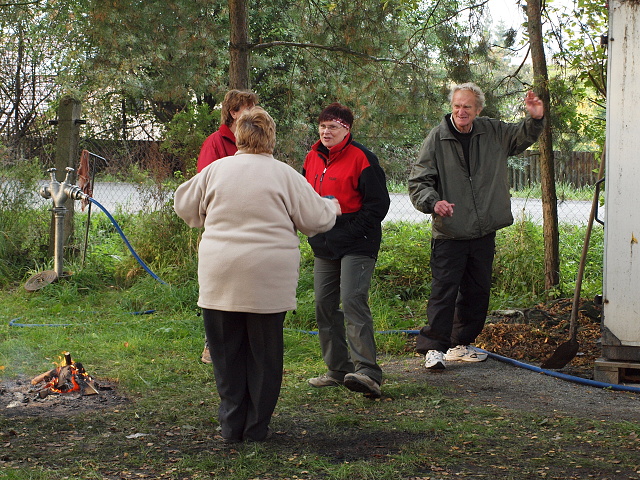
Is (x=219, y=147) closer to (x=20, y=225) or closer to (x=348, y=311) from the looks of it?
(x=348, y=311)

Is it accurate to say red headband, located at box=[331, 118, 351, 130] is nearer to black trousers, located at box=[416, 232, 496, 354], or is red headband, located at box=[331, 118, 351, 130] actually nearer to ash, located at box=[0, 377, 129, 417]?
black trousers, located at box=[416, 232, 496, 354]

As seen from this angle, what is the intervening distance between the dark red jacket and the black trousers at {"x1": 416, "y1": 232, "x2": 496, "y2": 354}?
156 cm

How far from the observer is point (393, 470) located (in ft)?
11.2

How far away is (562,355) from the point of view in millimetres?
5297

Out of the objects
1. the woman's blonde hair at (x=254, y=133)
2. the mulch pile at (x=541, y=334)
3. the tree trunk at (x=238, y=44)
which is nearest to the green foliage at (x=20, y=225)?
the tree trunk at (x=238, y=44)

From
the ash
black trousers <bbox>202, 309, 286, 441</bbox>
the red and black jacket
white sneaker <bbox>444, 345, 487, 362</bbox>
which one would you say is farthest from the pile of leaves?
the ash

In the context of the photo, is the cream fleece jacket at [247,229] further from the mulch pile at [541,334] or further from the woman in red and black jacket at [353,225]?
the mulch pile at [541,334]

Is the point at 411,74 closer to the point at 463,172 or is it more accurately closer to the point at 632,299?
the point at 463,172

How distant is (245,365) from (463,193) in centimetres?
210

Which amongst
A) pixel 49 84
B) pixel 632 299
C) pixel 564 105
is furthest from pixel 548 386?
pixel 49 84

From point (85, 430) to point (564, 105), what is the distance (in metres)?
5.38

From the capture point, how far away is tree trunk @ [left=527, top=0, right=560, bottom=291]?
7.05 meters

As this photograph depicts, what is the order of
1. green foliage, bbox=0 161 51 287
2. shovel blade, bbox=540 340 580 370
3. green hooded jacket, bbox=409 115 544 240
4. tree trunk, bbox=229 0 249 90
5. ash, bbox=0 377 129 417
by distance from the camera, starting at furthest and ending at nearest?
green foliage, bbox=0 161 51 287 < tree trunk, bbox=229 0 249 90 < shovel blade, bbox=540 340 580 370 < green hooded jacket, bbox=409 115 544 240 < ash, bbox=0 377 129 417

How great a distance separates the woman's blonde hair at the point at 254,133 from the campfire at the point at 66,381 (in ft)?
6.56
